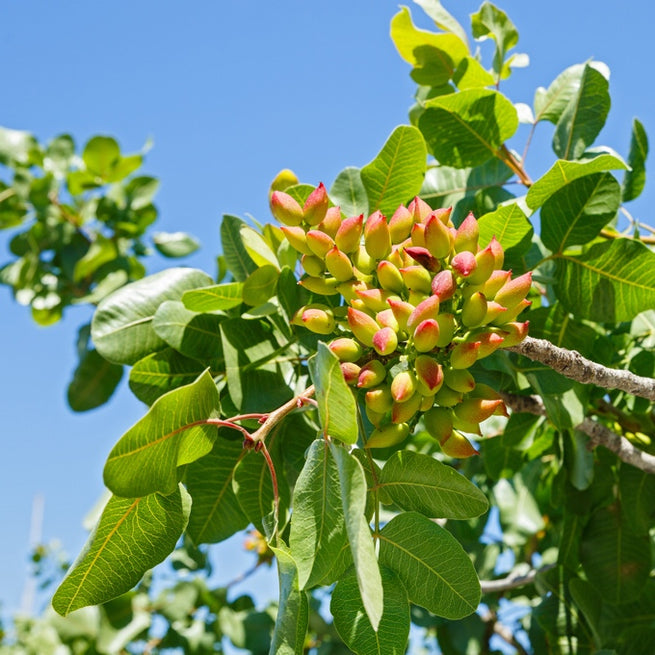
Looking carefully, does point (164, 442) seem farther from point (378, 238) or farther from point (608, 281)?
point (608, 281)

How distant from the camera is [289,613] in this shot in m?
0.74

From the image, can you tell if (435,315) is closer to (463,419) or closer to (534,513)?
(463,419)

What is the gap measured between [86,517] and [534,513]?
4.25ft

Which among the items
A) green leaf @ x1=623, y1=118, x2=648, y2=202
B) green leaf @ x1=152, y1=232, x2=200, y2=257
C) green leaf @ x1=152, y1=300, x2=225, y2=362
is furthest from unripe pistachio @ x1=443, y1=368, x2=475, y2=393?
green leaf @ x1=152, y1=232, x2=200, y2=257

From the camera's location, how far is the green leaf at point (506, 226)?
106cm

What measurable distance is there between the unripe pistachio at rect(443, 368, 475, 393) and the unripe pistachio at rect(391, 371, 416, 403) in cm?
6

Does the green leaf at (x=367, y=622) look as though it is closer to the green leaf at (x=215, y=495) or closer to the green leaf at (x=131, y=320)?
the green leaf at (x=215, y=495)

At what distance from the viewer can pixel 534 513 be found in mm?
2182

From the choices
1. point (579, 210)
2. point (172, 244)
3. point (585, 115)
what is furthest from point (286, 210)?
point (172, 244)

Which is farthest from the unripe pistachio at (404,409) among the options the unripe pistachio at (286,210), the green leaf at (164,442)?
the unripe pistachio at (286,210)

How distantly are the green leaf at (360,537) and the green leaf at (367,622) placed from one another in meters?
0.13

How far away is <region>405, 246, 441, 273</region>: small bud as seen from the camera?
85 centimetres

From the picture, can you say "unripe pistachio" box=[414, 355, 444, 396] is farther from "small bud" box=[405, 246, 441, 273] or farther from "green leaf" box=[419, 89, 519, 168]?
"green leaf" box=[419, 89, 519, 168]

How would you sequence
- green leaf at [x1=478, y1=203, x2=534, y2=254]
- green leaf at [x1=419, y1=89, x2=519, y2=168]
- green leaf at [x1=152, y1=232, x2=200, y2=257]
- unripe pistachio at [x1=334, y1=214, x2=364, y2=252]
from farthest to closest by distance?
1. green leaf at [x1=152, y1=232, x2=200, y2=257]
2. green leaf at [x1=419, y1=89, x2=519, y2=168]
3. green leaf at [x1=478, y1=203, x2=534, y2=254]
4. unripe pistachio at [x1=334, y1=214, x2=364, y2=252]
